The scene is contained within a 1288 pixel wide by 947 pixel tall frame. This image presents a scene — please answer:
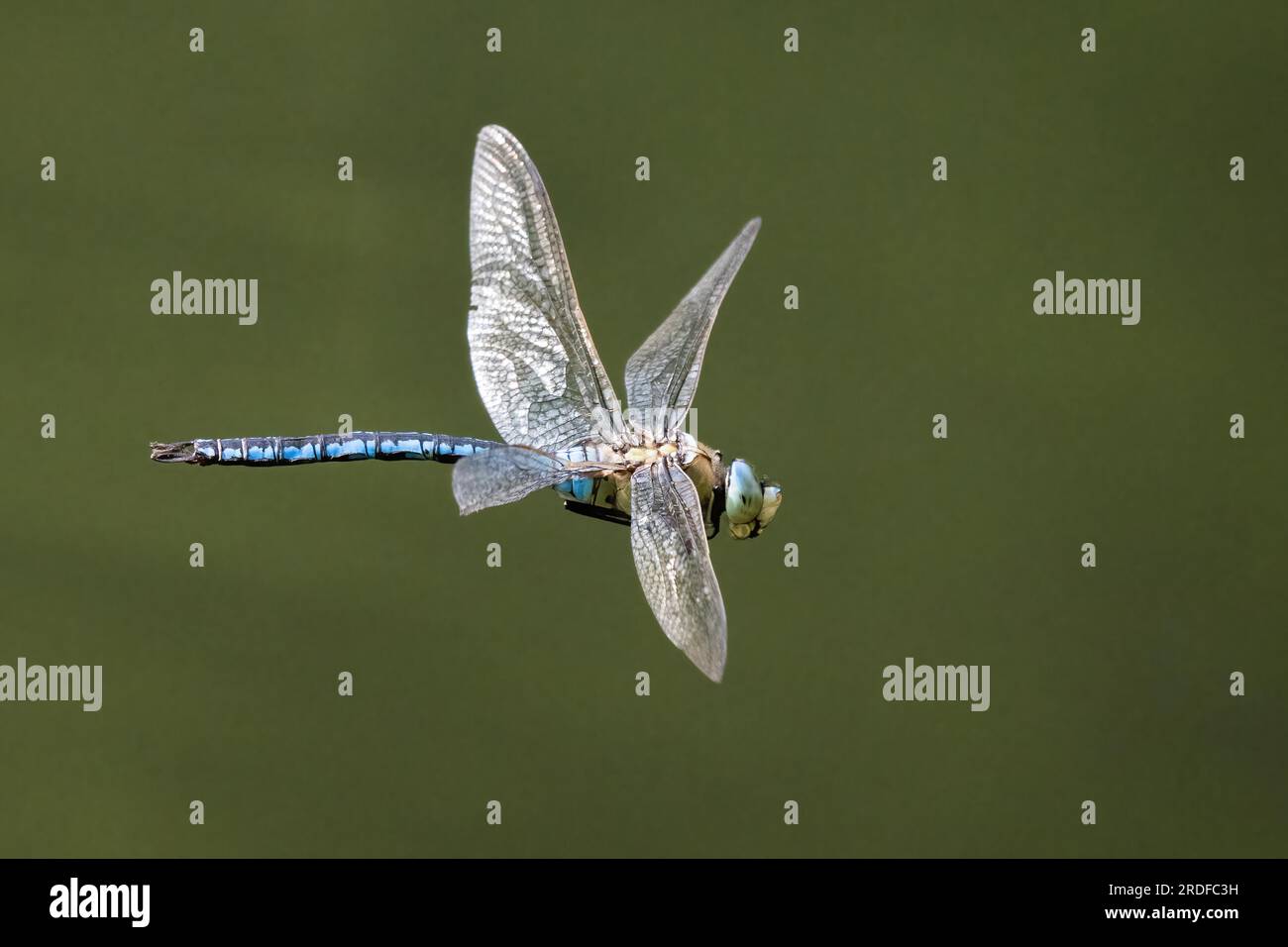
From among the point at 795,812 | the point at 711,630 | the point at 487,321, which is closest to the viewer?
the point at 711,630

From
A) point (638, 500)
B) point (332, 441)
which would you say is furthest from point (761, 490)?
point (332, 441)

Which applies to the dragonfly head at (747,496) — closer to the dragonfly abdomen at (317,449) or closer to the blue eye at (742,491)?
the blue eye at (742,491)

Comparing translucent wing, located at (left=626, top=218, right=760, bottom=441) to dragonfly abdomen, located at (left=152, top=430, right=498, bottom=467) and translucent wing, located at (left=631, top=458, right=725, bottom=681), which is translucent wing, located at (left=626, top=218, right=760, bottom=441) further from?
dragonfly abdomen, located at (left=152, top=430, right=498, bottom=467)

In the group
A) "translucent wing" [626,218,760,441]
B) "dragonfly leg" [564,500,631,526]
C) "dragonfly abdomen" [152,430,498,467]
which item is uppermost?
"translucent wing" [626,218,760,441]

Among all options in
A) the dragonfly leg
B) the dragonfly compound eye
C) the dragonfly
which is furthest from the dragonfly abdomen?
the dragonfly compound eye

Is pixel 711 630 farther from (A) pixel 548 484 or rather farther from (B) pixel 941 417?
(B) pixel 941 417

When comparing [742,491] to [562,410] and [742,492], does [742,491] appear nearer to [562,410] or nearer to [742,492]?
[742,492]

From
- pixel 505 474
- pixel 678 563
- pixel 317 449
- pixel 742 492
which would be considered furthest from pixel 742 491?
pixel 317 449
